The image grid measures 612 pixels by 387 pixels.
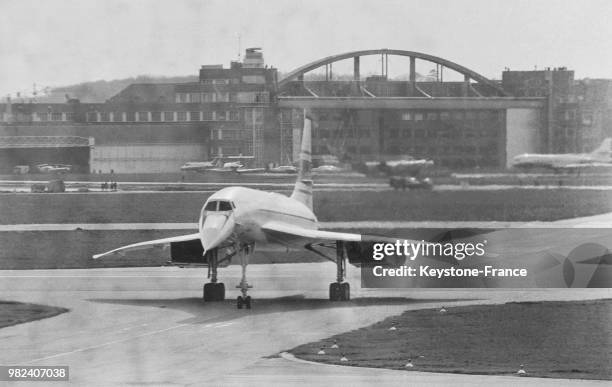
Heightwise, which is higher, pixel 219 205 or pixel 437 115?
pixel 437 115

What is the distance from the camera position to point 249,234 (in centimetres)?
4156

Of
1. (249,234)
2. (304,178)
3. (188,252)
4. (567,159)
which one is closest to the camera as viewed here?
(567,159)

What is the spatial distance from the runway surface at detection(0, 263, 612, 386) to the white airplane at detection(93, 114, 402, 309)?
892 millimetres

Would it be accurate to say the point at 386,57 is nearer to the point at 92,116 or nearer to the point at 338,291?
the point at 338,291

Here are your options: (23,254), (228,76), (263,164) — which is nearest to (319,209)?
(263,164)

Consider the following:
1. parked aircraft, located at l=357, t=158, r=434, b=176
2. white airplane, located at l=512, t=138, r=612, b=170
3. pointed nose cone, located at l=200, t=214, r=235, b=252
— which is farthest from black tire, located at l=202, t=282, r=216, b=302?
white airplane, located at l=512, t=138, r=612, b=170

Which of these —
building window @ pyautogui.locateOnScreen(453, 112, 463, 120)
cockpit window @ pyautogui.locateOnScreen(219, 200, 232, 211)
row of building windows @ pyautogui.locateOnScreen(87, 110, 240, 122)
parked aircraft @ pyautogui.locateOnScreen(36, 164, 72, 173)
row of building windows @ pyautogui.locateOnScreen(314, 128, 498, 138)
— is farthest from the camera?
parked aircraft @ pyautogui.locateOnScreen(36, 164, 72, 173)

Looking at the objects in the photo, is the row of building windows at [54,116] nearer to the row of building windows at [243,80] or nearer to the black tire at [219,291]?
the row of building windows at [243,80]

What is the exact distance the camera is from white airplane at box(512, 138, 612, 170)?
3641cm

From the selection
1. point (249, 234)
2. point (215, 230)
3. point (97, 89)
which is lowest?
point (249, 234)

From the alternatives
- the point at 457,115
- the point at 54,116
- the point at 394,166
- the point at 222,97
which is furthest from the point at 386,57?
the point at 54,116

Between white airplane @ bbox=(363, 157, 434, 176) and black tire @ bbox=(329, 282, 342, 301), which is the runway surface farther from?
white airplane @ bbox=(363, 157, 434, 176)
